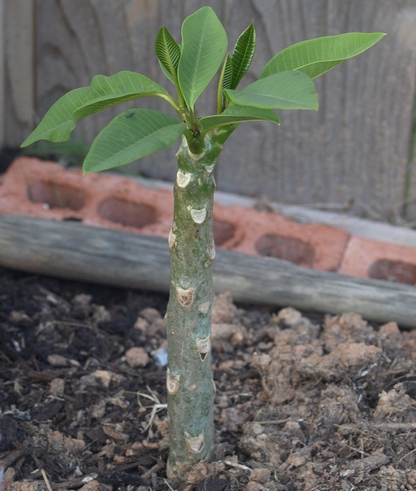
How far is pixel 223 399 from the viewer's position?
1.64 m

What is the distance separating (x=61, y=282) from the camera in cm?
215

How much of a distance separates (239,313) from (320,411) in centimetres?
52

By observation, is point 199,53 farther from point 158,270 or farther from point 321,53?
point 158,270

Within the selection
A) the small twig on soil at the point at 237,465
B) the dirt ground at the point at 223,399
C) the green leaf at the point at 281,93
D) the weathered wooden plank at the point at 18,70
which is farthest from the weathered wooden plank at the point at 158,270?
the green leaf at the point at 281,93

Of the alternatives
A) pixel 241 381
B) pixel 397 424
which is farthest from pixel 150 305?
pixel 397 424

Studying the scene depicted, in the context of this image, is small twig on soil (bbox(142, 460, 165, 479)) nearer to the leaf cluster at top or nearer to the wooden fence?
the leaf cluster at top

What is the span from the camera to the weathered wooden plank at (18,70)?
264 cm

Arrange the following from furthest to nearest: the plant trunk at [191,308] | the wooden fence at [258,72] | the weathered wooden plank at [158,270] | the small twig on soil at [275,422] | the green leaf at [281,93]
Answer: the wooden fence at [258,72] → the weathered wooden plank at [158,270] → the small twig on soil at [275,422] → the plant trunk at [191,308] → the green leaf at [281,93]

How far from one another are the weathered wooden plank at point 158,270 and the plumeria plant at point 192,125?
712 mm

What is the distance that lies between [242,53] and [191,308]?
455 millimetres

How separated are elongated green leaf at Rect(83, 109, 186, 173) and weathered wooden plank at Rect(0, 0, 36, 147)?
1921mm

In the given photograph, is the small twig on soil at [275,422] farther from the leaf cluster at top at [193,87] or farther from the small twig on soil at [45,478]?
the leaf cluster at top at [193,87]

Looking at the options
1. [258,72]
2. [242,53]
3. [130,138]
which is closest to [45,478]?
[130,138]

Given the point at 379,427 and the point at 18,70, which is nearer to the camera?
the point at 379,427
